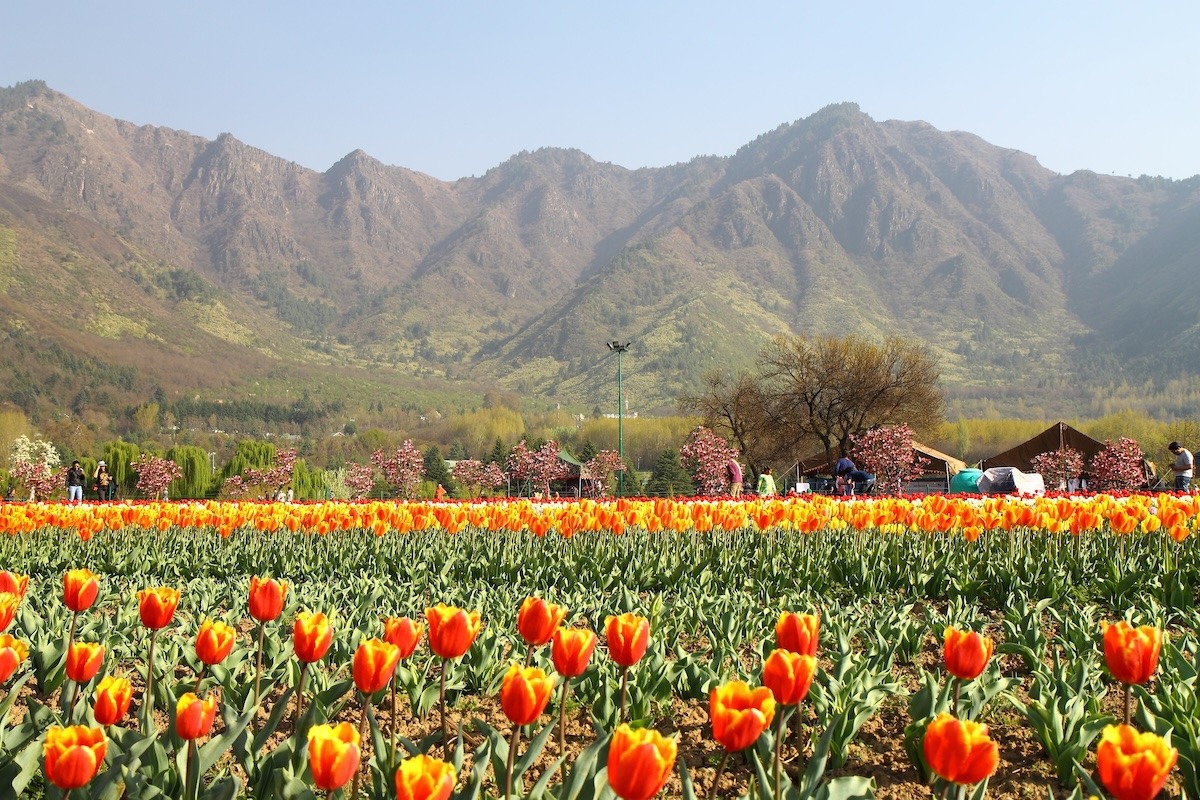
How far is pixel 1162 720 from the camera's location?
3100 mm

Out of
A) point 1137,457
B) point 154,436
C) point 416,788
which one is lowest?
point 154,436

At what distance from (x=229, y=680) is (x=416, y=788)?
260cm

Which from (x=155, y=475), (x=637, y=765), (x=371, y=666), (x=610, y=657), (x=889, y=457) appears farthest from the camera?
(x=155, y=475)

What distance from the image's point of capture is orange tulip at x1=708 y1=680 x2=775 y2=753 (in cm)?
192

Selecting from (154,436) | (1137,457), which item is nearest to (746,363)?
(154,436)

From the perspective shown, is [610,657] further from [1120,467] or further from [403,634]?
[1120,467]

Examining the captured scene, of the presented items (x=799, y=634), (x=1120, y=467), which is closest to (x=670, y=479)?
(x=1120, y=467)

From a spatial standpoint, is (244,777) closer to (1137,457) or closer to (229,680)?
(229,680)

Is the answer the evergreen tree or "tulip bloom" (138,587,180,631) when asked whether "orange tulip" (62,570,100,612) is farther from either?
the evergreen tree

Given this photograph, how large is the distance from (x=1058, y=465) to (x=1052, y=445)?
5.82m

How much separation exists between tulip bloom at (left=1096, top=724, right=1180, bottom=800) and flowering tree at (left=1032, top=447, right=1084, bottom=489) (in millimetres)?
32247

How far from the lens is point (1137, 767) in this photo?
1649 mm

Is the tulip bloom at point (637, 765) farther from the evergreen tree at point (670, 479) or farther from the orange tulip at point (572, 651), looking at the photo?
the evergreen tree at point (670, 479)

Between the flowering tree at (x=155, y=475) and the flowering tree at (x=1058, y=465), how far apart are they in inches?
1179
